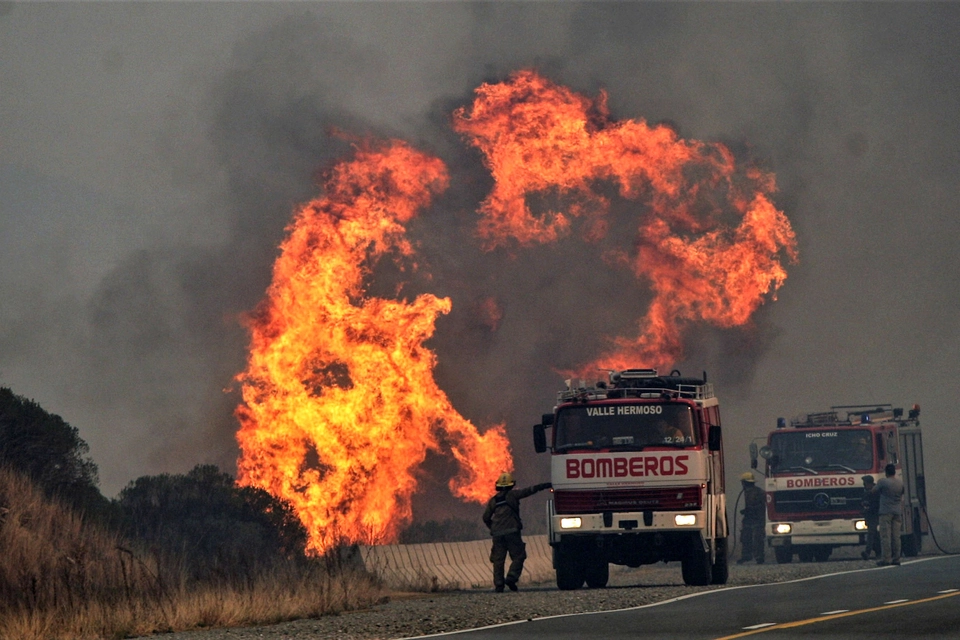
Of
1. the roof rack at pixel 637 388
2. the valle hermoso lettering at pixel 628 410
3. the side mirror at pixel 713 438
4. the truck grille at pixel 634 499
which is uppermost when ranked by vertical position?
the roof rack at pixel 637 388

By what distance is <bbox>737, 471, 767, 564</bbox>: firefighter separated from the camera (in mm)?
35531

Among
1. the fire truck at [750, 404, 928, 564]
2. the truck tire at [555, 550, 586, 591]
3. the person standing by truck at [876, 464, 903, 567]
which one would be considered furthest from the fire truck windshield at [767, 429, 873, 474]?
the truck tire at [555, 550, 586, 591]

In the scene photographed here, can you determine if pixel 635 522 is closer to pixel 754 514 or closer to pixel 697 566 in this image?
pixel 697 566

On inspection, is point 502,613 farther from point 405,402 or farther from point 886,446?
point 405,402

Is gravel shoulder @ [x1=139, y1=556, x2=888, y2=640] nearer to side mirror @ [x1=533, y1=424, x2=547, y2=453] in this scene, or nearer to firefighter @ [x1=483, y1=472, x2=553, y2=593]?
firefighter @ [x1=483, y1=472, x2=553, y2=593]

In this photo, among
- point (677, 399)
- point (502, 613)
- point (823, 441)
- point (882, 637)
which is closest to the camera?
point (882, 637)

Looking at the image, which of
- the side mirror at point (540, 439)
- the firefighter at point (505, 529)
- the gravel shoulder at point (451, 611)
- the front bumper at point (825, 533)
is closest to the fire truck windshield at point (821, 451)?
the front bumper at point (825, 533)

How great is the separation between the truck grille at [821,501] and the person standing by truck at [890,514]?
12.2 ft

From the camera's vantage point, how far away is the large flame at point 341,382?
132 ft

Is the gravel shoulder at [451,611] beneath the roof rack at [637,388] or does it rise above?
beneath

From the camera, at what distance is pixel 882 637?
1470 cm

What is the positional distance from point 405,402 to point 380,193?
6304mm

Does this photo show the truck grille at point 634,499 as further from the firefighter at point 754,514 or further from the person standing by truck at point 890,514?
the firefighter at point 754,514

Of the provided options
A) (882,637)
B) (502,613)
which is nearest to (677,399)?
(502,613)
